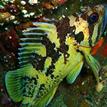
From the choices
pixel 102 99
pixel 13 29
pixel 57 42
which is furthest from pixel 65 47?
pixel 102 99

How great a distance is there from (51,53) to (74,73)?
1.39ft

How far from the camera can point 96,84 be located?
3.84 m

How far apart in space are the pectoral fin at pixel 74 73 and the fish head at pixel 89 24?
0.92 feet

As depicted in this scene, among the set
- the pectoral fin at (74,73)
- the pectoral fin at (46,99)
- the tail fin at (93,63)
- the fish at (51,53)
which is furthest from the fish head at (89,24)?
the pectoral fin at (46,99)

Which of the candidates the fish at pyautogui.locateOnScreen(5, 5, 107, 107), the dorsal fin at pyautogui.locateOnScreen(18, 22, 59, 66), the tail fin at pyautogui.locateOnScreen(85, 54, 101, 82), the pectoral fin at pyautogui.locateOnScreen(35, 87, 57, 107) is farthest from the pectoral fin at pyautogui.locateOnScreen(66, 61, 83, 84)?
the dorsal fin at pyautogui.locateOnScreen(18, 22, 59, 66)

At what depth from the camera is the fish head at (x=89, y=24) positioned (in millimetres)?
3459

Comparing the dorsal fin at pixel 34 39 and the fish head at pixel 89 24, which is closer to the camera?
the dorsal fin at pixel 34 39

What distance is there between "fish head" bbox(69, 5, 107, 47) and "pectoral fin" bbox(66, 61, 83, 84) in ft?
0.92

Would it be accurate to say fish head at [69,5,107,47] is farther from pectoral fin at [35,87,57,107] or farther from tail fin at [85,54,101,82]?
pectoral fin at [35,87,57,107]

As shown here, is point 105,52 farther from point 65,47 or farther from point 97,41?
point 65,47

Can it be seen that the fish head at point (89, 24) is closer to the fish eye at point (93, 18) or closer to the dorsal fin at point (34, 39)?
the fish eye at point (93, 18)

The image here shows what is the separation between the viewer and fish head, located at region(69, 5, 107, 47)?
3.46 metres

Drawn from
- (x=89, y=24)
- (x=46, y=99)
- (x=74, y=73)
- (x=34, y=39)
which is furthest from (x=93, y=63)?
(x=34, y=39)

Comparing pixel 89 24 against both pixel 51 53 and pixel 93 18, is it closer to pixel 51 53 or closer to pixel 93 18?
pixel 93 18
